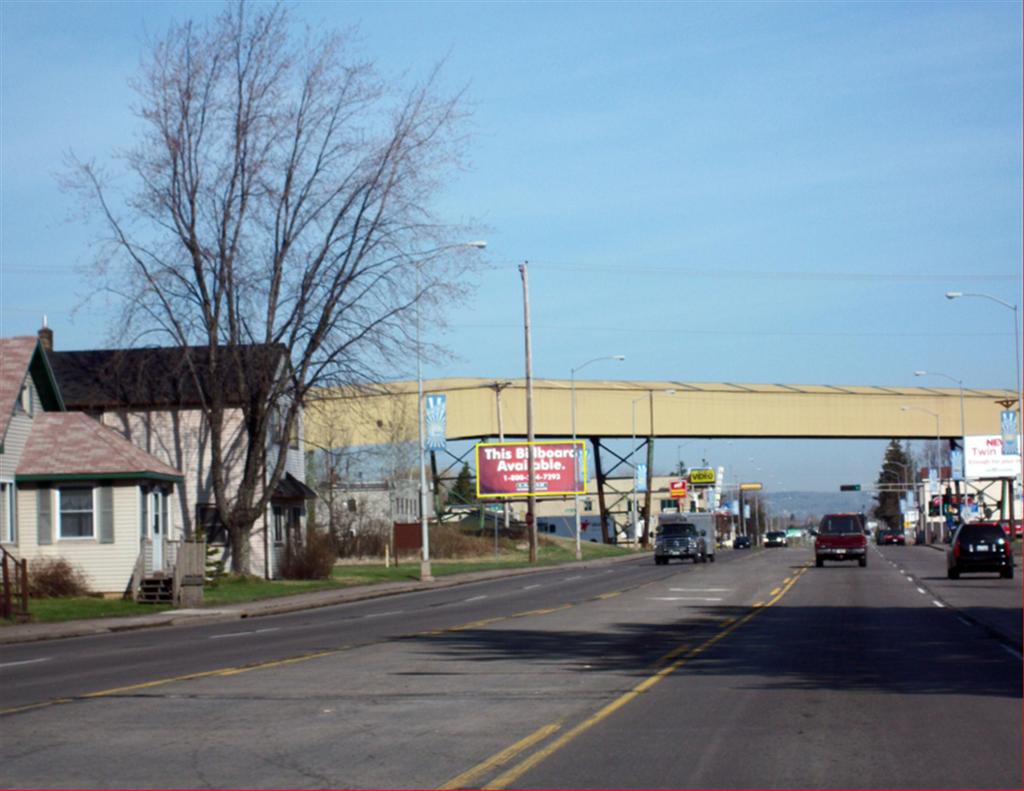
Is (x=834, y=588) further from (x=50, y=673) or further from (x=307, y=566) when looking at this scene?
(x=50, y=673)

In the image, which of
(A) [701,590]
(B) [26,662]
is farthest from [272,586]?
(B) [26,662]

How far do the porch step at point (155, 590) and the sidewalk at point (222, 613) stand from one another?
206 cm

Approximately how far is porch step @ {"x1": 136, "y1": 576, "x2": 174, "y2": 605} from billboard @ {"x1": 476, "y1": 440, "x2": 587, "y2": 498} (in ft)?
134

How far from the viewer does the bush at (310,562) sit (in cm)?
4778

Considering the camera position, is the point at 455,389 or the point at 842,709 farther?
the point at 455,389

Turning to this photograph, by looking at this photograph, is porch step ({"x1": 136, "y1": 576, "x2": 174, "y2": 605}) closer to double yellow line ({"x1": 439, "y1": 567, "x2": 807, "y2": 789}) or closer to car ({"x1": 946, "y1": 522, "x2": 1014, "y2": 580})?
double yellow line ({"x1": 439, "y1": 567, "x2": 807, "y2": 789})

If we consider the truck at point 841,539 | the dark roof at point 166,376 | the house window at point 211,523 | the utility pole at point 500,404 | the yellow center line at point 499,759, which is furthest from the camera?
the utility pole at point 500,404

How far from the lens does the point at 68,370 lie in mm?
50594

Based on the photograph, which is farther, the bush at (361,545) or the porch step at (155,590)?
the bush at (361,545)

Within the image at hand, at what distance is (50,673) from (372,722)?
24.7 ft

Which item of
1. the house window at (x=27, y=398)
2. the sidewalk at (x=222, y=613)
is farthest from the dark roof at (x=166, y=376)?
the sidewalk at (x=222, y=613)

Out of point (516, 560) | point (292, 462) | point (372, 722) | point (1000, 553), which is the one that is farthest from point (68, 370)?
point (372, 722)

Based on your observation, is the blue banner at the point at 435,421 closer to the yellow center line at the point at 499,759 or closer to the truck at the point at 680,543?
the truck at the point at 680,543

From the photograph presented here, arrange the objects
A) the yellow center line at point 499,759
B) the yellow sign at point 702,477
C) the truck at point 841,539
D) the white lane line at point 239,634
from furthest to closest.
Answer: the yellow sign at point 702,477 → the truck at point 841,539 → the white lane line at point 239,634 → the yellow center line at point 499,759
